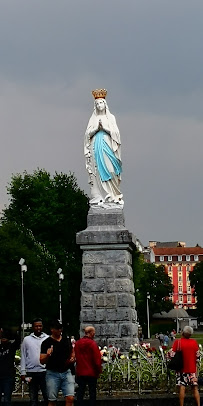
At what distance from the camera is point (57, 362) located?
1470 cm

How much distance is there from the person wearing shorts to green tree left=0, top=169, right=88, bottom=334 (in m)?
37.0

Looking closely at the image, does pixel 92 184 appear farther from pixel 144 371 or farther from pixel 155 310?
pixel 155 310

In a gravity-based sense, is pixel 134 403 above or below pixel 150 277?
below

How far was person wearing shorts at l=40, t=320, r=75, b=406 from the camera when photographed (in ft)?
48.3

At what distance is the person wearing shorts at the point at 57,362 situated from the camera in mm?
14711

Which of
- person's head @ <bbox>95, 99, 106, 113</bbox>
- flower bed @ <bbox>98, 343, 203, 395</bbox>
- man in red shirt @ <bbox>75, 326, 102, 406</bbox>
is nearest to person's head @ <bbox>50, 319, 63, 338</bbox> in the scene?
man in red shirt @ <bbox>75, 326, 102, 406</bbox>

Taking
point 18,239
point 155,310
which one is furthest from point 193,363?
point 155,310

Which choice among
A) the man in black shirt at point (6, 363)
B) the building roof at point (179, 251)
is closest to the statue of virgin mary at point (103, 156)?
the man in black shirt at point (6, 363)

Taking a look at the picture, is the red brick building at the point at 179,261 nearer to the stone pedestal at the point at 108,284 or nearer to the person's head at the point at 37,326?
the stone pedestal at the point at 108,284

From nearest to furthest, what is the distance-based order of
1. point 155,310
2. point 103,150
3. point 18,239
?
point 103,150
point 18,239
point 155,310

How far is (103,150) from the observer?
2492cm

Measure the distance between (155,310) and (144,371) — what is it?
9991cm

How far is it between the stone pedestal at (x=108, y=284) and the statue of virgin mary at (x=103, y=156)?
2.60ft

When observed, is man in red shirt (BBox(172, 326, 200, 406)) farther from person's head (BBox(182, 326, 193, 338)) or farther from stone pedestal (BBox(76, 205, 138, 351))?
stone pedestal (BBox(76, 205, 138, 351))
